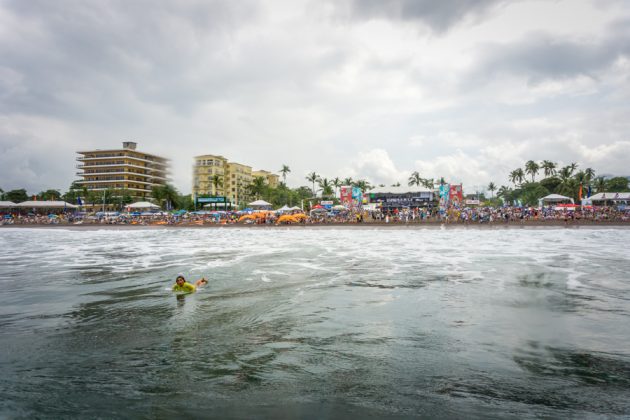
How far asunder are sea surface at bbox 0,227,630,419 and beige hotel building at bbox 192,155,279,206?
4134 inches

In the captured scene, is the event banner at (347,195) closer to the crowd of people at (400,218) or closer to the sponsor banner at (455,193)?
the crowd of people at (400,218)

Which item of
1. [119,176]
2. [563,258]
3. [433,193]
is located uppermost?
[119,176]

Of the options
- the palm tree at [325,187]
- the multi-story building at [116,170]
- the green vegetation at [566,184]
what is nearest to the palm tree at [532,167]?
the green vegetation at [566,184]

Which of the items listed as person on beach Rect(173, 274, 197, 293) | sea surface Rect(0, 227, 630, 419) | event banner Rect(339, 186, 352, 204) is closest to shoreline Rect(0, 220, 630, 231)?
event banner Rect(339, 186, 352, 204)

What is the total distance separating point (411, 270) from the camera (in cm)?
1398

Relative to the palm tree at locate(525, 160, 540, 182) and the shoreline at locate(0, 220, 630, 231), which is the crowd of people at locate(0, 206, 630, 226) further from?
the palm tree at locate(525, 160, 540, 182)

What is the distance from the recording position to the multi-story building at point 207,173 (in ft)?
389

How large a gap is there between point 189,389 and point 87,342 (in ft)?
9.77

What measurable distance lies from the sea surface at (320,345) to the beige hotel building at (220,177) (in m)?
105

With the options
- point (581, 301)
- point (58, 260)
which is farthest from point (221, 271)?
point (581, 301)

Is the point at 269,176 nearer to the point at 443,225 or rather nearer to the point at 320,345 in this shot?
the point at 443,225

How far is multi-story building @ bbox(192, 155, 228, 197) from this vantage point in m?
119

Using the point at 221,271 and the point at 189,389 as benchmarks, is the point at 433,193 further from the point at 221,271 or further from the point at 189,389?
the point at 189,389

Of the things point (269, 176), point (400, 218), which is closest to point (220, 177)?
point (269, 176)
